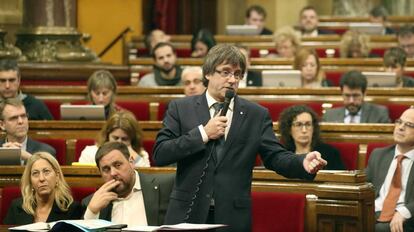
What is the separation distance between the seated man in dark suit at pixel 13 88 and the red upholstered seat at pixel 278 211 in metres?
3.29

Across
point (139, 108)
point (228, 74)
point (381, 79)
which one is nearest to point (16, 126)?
point (139, 108)

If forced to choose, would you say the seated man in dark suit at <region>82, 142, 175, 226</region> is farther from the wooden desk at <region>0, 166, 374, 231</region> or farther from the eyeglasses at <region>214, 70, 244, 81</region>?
the eyeglasses at <region>214, 70, 244, 81</region>

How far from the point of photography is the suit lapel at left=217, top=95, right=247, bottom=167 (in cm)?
498

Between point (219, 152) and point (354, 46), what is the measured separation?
7.41 meters

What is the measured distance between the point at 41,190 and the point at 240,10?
40.4ft

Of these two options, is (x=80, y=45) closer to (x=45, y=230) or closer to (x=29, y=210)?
(x=29, y=210)

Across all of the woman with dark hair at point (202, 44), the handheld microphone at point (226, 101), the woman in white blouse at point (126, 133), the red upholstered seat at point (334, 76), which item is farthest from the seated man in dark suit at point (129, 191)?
the woman with dark hair at point (202, 44)

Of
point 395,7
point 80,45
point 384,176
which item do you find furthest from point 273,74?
point 395,7

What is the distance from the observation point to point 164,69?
10672mm

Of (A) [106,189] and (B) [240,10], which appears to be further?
(B) [240,10]

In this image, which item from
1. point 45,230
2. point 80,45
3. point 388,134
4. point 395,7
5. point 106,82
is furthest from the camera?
point 395,7

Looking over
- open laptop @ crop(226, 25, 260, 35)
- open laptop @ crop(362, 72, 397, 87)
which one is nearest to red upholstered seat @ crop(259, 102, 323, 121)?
open laptop @ crop(362, 72, 397, 87)

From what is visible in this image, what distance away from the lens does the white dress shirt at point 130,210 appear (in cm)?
576

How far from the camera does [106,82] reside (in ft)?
28.6
